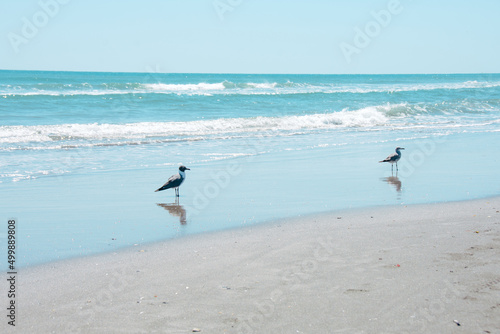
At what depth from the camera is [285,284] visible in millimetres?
4906

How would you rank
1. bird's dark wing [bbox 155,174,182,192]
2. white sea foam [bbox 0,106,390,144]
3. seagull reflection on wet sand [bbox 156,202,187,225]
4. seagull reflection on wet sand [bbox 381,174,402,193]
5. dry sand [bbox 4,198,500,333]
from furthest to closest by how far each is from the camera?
white sea foam [bbox 0,106,390,144] → seagull reflection on wet sand [bbox 381,174,402,193] → bird's dark wing [bbox 155,174,182,192] → seagull reflection on wet sand [bbox 156,202,187,225] → dry sand [bbox 4,198,500,333]

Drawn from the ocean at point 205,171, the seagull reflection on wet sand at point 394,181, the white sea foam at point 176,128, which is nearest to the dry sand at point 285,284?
the ocean at point 205,171

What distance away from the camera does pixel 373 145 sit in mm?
15781

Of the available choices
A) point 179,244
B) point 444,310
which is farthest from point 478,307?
point 179,244

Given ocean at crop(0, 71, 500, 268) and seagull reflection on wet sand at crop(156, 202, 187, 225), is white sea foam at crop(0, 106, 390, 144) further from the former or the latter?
seagull reflection on wet sand at crop(156, 202, 187, 225)

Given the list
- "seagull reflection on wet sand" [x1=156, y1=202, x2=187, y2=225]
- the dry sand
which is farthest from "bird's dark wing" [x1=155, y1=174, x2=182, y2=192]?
the dry sand

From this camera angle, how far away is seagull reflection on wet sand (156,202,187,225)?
7.74m

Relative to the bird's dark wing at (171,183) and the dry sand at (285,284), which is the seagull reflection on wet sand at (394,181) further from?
the bird's dark wing at (171,183)

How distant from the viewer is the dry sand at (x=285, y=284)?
4.21 meters

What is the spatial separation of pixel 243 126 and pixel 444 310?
18.3 m

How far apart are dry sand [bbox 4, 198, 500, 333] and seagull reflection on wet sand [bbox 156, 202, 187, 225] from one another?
42.5 inches

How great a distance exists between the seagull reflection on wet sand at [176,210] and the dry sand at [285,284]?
A: 1.08 meters

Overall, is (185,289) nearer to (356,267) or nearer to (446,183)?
(356,267)

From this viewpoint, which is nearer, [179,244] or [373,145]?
[179,244]
